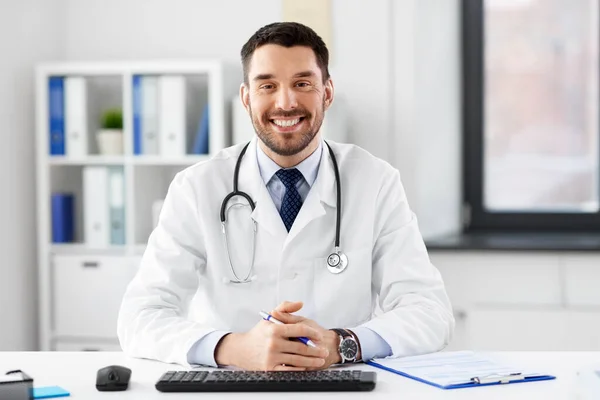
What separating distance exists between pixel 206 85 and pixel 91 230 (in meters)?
0.75

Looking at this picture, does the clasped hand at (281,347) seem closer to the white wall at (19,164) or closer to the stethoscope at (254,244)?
the stethoscope at (254,244)

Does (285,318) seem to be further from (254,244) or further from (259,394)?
(254,244)

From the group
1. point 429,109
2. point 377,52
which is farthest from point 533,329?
point 377,52

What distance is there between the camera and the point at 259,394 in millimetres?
1484

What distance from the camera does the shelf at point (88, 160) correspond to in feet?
11.4

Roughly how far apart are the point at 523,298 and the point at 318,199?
1528 mm

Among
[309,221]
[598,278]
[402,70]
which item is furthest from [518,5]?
[309,221]

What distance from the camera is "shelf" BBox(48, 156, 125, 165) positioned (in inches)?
137

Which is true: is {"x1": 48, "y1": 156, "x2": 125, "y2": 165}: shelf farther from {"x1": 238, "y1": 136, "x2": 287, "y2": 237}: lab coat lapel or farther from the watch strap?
the watch strap

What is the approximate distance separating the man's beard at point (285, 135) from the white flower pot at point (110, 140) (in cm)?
163

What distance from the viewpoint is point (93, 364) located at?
5.70 feet

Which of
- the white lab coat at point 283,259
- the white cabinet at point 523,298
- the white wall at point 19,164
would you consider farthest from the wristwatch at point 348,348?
the white wall at point 19,164

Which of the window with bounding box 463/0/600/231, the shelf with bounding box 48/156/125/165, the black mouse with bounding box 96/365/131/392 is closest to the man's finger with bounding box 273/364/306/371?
the black mouse with bounding box 96/365/131/392

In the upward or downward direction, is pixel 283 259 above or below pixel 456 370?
above
